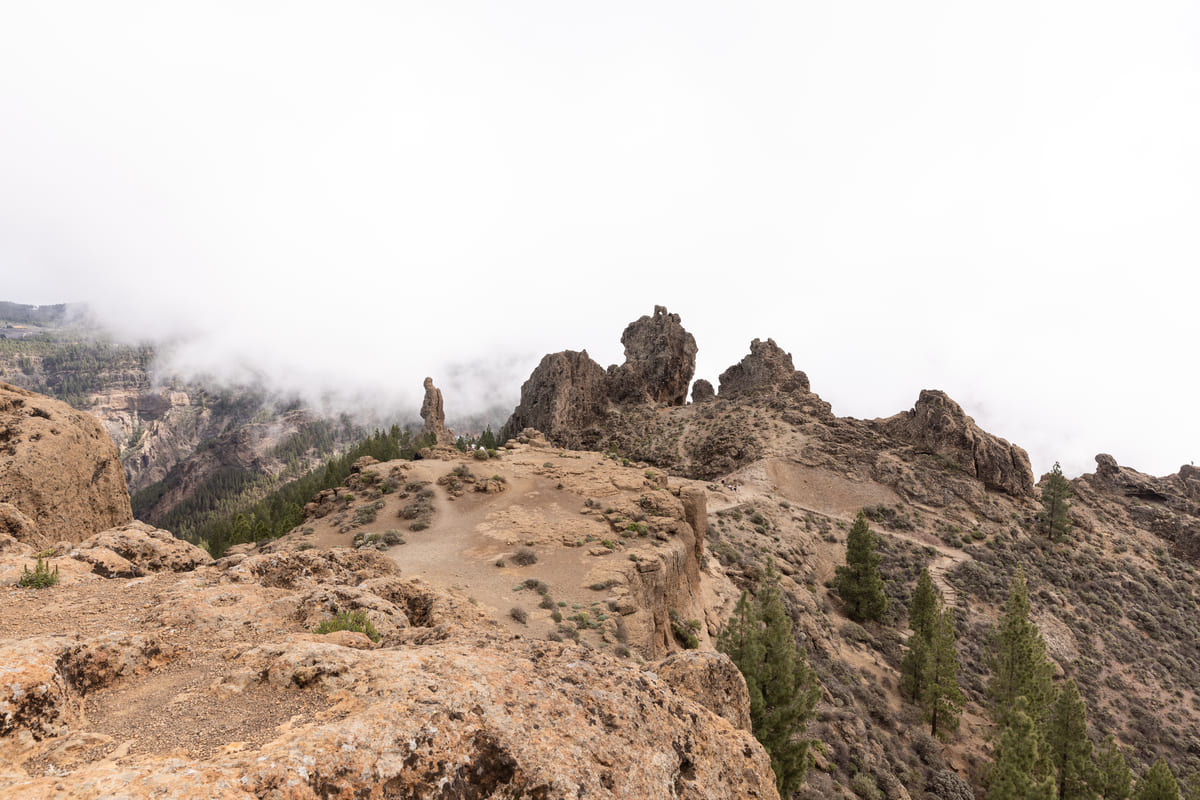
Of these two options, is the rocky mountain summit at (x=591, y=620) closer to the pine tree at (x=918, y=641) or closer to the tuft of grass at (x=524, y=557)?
the tuft of grass at (x=524, y=557)

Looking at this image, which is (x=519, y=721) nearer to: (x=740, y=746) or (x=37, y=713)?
(x=740, y=746)

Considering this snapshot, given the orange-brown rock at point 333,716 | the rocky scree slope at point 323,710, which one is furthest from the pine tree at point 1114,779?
the orange-brown rock at point 333,716

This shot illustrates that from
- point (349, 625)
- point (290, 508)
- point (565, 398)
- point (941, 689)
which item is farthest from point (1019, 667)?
point (290, 508)

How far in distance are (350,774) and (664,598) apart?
22196mm

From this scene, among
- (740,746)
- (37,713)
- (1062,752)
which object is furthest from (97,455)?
(1062,752)

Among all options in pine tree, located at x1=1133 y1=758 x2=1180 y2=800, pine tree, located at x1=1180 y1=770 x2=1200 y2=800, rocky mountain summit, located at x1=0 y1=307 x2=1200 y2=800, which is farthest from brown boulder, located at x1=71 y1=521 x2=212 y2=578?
pine tree, located at x1=1180 y1=770 x2=1200 y2=800

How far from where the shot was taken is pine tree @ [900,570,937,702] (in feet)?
109

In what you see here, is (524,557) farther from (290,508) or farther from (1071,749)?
(290,508)

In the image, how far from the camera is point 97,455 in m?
21.3

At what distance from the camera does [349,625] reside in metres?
8.32

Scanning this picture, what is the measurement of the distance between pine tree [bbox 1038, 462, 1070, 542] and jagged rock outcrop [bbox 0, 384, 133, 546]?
8594 centimetres

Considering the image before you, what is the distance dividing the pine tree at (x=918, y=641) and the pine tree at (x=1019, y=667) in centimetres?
390

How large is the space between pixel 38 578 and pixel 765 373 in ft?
297

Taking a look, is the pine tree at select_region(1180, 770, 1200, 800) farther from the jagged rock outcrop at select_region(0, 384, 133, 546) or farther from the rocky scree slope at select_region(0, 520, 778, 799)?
the jagged rock outcrop at select_region(0, 384, 133, 546)
